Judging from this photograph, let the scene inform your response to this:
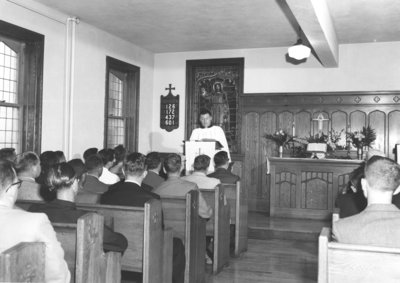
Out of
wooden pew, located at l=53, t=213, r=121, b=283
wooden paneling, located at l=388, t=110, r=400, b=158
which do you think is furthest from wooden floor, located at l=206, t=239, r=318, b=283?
wooden paneling, located at l=388, t=110, r=400, b=158

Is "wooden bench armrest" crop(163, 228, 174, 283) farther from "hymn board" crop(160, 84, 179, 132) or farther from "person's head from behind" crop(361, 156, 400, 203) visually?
"hymn board" crop(160, 84, 179, 132)

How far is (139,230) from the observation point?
9.97ft

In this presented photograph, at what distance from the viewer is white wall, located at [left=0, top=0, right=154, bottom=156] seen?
5930mm

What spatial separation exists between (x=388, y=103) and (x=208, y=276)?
5.26 metres

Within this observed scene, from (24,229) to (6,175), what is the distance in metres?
0.36

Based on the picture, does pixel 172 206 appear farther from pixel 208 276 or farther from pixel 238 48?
pixel 238 48

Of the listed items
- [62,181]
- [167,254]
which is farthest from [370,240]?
[62,181]

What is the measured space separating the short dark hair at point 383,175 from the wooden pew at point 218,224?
7.43ft

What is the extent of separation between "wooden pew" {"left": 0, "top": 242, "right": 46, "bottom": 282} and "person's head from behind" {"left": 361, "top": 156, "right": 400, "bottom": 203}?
5.63ft

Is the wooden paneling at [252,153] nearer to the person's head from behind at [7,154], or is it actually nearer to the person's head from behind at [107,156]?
the person's head from behind at [107,156]

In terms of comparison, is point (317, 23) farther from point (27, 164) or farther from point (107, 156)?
point (27, 164)

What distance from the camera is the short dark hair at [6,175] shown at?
7.11 ft

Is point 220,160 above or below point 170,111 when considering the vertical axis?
below

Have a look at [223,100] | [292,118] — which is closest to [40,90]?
[223,100]
